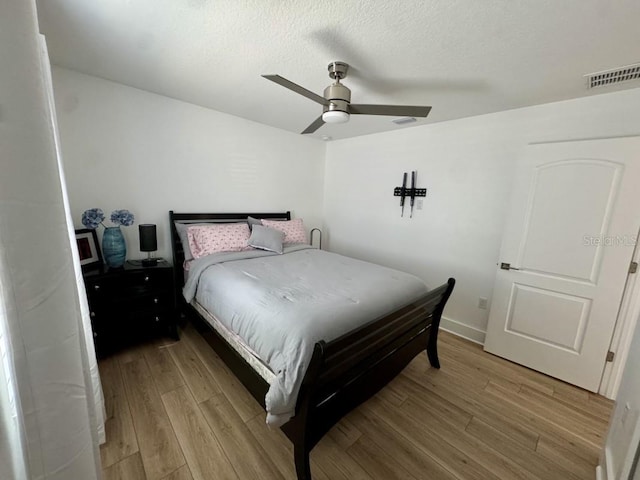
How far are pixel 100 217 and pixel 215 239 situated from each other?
96 centimetres

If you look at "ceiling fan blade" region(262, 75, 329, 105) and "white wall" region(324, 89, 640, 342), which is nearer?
"ceiling fan blade" region(262, 75, 329, 105)

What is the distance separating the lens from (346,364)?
147 centimetres

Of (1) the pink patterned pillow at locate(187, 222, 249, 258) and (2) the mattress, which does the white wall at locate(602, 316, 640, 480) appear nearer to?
(2) the mattress

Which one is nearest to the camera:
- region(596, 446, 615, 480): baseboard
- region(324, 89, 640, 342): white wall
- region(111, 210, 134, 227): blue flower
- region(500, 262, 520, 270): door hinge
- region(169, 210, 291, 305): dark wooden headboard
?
region(596, 446, 615, 480): baseboard

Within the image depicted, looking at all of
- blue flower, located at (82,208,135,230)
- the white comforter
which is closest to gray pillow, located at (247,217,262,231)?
the white comforter

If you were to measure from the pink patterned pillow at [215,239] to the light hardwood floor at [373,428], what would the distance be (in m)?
1.00

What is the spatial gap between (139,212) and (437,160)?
131 inches

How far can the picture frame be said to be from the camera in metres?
2.21

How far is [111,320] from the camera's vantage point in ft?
7.18

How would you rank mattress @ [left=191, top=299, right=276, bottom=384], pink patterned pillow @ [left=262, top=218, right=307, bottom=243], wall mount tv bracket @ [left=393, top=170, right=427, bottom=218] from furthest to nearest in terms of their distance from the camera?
1. pink patterned pillow @ [left=262, top=218, right=307, bottom=243]
2. wall mount tv bracket @ [left=393, top=170, right=427, bottom=218]
3. mattress @ [left=191, top=299, right=276, bottom=384]

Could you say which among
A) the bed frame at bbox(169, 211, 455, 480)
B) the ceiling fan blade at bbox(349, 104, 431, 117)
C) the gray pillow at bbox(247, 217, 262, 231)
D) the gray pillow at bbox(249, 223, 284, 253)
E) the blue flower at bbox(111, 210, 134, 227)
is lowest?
the bed frame at bbox(169, 211, 455, 480)

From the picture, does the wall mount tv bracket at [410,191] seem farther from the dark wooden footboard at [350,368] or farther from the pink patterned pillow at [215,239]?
the pink patterned pillow at [215,239]

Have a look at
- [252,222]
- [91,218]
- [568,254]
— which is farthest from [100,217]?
[568,254]

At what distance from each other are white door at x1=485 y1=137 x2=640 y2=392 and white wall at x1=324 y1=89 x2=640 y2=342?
0.21 meters
